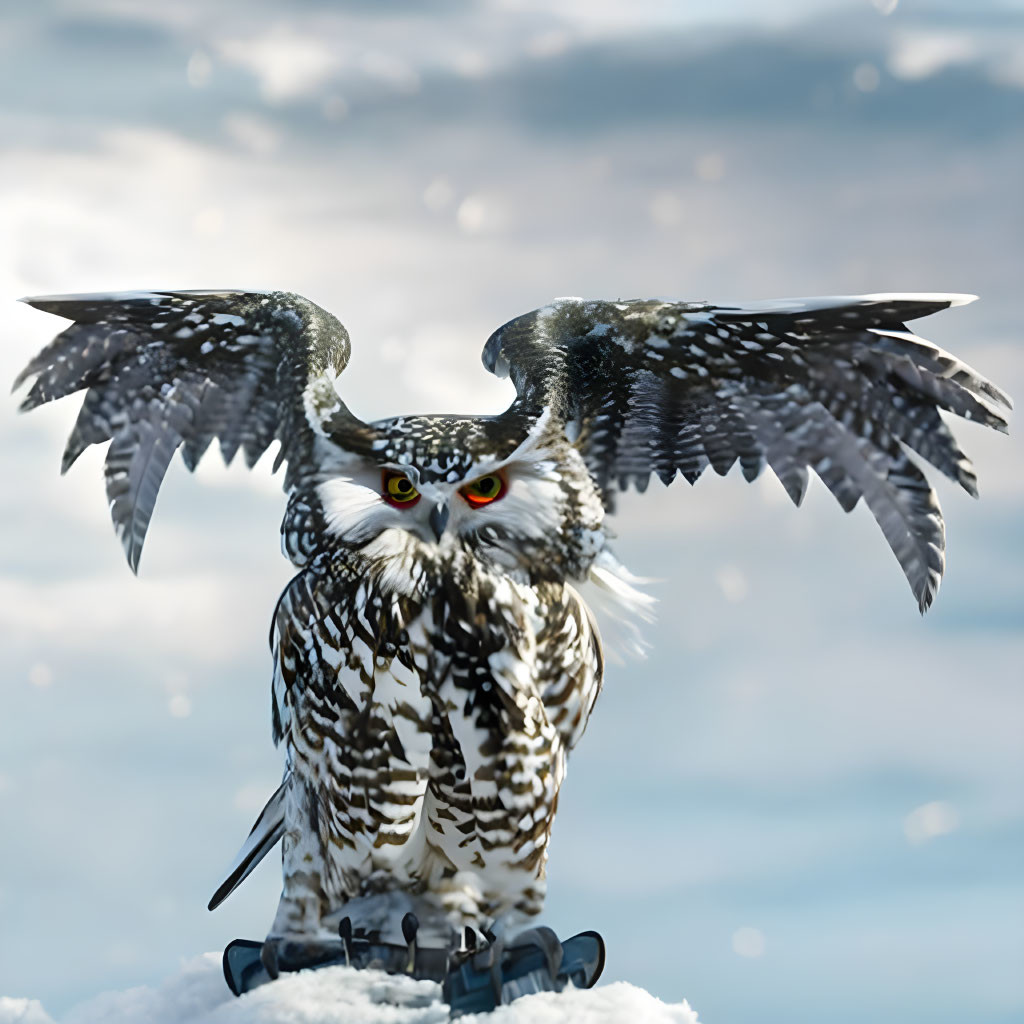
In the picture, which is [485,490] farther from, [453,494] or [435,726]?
[435,726]

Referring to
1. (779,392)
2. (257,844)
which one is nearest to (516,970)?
(257,844)

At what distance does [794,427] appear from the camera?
293 centimetres

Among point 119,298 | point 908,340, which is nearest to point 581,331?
point 908,340

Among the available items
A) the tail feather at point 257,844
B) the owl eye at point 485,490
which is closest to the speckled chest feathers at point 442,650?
the owl eye at point 485,490

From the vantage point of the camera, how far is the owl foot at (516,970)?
2.71 meters

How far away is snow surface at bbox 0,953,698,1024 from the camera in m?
2.66

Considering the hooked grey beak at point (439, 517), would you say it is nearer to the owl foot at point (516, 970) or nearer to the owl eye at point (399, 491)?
the owl eye at point (399, 491)

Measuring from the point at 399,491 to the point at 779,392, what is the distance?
0.87m

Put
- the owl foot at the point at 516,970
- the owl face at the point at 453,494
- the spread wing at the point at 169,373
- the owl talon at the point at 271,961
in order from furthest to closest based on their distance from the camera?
the spread wing at the point at 169,373
the owl talon at the point at 271,961
the owl foot at the point at 516,970
the owl face at the point at 453,494

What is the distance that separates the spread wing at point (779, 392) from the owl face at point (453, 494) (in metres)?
0.18

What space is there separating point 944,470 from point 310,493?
4.39 feet

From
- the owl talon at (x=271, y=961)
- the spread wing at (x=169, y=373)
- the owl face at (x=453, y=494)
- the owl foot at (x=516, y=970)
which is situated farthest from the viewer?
the spread wing at (x=169, y=373)

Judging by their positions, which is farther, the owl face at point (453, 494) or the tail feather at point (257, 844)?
the tail feather at point (257, 844)

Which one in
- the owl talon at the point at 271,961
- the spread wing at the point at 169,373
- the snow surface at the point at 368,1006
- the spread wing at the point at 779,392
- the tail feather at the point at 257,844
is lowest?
the snow surface at the point at 368,1006
